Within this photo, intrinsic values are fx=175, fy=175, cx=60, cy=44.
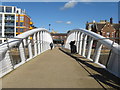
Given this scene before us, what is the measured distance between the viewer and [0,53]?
5199mm

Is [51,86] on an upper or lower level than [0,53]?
lower

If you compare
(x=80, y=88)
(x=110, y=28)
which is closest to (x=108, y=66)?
(x=80, y=88)

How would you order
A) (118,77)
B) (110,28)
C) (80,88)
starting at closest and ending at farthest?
(80,88) < (118,77) < (110,28)

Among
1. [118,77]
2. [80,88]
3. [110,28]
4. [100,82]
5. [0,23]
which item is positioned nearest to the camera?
[80,88]

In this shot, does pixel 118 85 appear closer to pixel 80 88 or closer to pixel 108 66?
pixel 80 88

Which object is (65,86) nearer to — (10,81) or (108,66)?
(10,81)

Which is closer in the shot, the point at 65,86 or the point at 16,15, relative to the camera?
the point at 65,86

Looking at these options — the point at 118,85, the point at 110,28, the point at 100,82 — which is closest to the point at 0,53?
the point at 100,82

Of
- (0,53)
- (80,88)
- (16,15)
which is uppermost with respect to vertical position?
(16,15)

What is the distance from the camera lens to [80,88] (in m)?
4.01

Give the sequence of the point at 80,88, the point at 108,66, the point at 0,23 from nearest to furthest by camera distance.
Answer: the point at 80,88
the point at 108,66
the point at 0,23

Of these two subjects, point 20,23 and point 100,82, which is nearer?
point 100,82

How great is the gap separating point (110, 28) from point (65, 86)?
53.5 m

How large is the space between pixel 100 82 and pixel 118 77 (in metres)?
0.90
